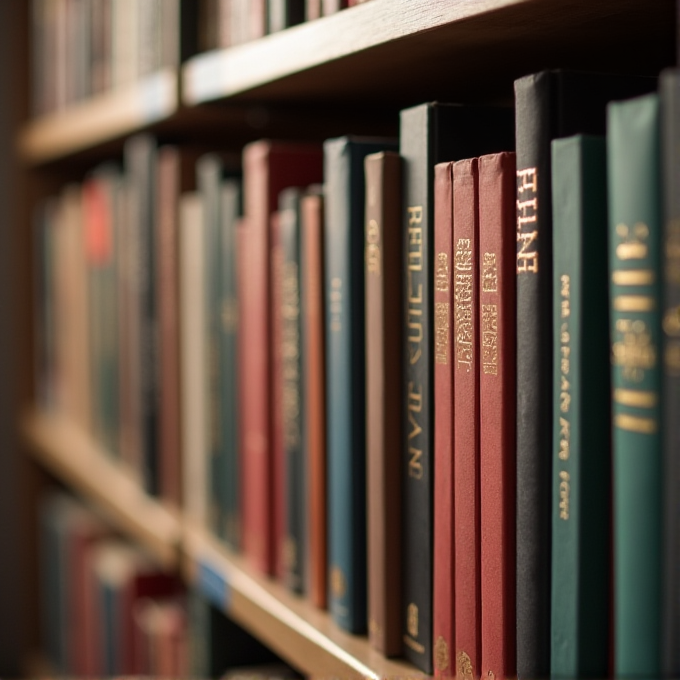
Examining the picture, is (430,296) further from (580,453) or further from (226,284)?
(226,284)

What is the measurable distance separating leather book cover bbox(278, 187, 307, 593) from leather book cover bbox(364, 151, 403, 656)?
0.36 feet

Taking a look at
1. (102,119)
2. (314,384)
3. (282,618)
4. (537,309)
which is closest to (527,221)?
(537,309)

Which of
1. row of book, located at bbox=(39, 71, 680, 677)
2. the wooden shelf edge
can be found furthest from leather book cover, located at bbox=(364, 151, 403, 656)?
the wooden shelf edge

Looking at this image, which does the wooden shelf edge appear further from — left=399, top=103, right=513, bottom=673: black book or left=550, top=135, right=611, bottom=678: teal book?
left=550, top=135, right=611, bottom=678: teal book

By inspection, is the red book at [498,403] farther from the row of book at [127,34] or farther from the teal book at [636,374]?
the row of book at [127,34]

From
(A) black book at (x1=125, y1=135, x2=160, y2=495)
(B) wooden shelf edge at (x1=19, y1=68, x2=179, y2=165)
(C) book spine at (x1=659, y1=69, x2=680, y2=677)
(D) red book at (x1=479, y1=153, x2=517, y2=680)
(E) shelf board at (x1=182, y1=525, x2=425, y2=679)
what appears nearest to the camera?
(C) book spine at (x1=659, y1=69, x2=680, y2=677)

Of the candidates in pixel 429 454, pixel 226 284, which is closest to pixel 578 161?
pixel 429 454

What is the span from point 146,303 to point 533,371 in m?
0.69

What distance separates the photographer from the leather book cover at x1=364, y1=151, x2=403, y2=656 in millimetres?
610

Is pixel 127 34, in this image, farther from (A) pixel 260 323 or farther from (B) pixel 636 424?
(B) pixel 636 424

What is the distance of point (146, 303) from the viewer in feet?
3.59

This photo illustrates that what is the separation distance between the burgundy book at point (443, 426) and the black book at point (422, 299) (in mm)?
12

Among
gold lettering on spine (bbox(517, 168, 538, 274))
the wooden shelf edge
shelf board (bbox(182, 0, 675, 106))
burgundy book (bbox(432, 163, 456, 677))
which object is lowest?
burgundy book (bbox(432, 163, 456, 677))

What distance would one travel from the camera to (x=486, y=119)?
0.59 metres
